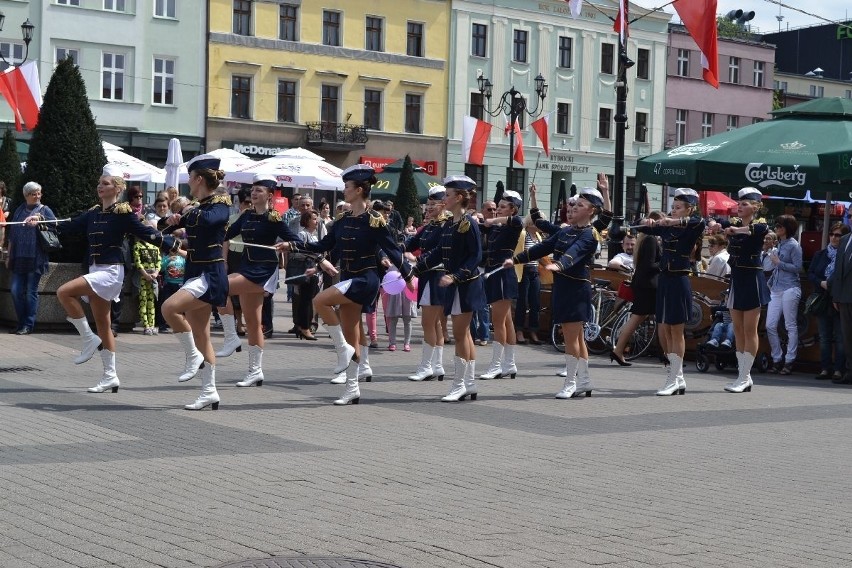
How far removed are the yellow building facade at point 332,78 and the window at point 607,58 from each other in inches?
356

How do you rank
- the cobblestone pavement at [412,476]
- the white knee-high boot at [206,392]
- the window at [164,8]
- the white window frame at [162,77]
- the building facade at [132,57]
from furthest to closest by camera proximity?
the white window frame at [162,77], the window at [164,8], the building facade at [132,57], the white knee-high boot at [206,392], the cobblestone pavement at [412,476]

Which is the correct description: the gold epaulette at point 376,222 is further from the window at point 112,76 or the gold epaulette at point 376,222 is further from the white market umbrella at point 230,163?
the window at point 112,76

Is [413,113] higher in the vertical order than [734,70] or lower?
lower

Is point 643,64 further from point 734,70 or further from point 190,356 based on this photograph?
point 190,356

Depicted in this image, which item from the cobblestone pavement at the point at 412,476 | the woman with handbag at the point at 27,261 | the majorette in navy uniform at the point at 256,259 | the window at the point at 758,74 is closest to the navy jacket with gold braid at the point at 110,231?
the majorette in navy uniform at the point at 256,259

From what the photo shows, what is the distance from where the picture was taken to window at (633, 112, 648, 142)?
6594 centimetres

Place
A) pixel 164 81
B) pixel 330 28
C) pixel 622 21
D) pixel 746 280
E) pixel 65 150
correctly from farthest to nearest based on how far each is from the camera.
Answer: pixel 330 28
pixel 164 81
pixel 622 21
pixel 65 150
pixel 746 280

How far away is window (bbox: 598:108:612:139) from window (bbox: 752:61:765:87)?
12865 mm

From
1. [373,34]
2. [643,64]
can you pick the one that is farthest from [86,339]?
[643,64]

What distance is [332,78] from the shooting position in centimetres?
5494

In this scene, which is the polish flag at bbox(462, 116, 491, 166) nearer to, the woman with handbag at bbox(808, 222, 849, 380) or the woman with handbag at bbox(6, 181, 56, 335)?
the woman with handbag at bbox(808, 222, 849, 380)

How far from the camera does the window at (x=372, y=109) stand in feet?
184

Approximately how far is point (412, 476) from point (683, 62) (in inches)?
2471

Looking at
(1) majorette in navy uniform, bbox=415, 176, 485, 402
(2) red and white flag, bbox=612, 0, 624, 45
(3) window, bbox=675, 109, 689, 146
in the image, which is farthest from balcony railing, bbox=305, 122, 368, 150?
(1) majorette in navy uniform, bbox=415, 176, 485, 402
